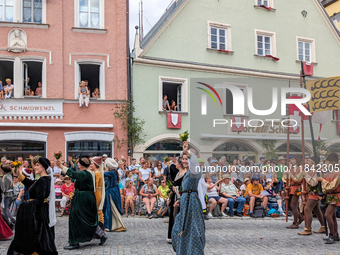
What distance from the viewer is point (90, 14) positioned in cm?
1861

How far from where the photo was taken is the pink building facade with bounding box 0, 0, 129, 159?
17281 millimetres

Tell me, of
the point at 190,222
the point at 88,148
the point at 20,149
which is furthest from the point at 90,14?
the point at 190,222

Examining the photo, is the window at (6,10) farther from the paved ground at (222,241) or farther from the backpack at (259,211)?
the backpack at (259,211)

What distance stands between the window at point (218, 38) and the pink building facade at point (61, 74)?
4814mm

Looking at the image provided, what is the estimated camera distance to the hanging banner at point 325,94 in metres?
9.06

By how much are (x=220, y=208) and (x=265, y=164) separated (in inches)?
115

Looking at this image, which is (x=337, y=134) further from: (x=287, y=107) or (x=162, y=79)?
(x=162, y=79)

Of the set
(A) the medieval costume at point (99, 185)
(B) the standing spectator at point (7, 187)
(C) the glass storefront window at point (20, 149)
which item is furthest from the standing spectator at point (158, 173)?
(A) the medieval costume at point (99, 185)

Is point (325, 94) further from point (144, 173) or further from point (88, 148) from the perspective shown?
point (88, 148)

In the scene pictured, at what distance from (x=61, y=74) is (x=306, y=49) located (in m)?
14.4

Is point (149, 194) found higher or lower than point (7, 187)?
lower

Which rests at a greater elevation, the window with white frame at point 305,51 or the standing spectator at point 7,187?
the window with white frame at point 305,51

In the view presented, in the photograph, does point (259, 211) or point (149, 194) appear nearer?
point (149, 194)

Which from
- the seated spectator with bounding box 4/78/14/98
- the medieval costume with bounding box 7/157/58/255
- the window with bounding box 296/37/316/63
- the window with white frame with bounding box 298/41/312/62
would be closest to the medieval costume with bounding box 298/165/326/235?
the medieval costume with bounding box 7/157/58/255
